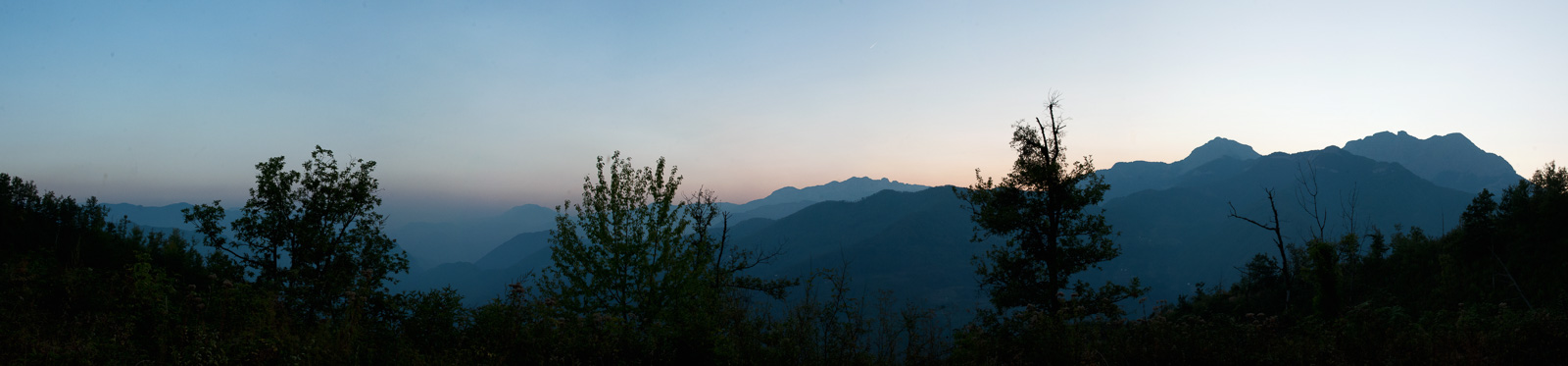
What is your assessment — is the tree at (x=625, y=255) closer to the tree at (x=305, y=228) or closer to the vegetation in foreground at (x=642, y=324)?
the vegetation in foreground at (x=642, y=324)

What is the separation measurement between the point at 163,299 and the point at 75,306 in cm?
254

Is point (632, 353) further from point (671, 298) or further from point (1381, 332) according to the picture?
point (1381, 332)

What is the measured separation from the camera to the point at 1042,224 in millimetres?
19234

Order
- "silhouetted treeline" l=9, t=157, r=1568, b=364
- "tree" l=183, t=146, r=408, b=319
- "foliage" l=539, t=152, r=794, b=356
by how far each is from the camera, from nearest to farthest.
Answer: "silhouetted treeline" l=9, t=157, r=1568, b=364 < "foliage" l=539, t=152, r=794, b=356 < "tree" l=183, t=146, r=408, b=319

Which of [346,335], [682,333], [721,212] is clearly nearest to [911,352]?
[682,333]

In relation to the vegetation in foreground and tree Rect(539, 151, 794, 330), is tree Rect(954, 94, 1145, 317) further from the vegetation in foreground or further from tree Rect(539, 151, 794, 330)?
tree Rect(539, 151, 794, 330)

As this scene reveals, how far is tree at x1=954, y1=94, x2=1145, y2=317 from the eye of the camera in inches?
750

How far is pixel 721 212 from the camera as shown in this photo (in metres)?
23.3

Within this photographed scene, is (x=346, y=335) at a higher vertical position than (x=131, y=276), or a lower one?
lower

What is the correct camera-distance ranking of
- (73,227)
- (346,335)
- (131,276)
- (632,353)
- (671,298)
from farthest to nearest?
1. (73,227)
2. (671,298)
3. (131,276)
4. (632,353)
5. (346,335)

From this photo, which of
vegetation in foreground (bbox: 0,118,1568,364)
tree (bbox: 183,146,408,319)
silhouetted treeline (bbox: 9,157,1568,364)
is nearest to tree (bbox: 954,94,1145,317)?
vegetation in foreground (bbox: 0,118,1568,364)

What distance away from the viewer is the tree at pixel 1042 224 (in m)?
19.1

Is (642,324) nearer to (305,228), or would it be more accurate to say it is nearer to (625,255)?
(625,255)

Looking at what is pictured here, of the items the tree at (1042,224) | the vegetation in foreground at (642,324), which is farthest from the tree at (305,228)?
the tree at (1042,224)
